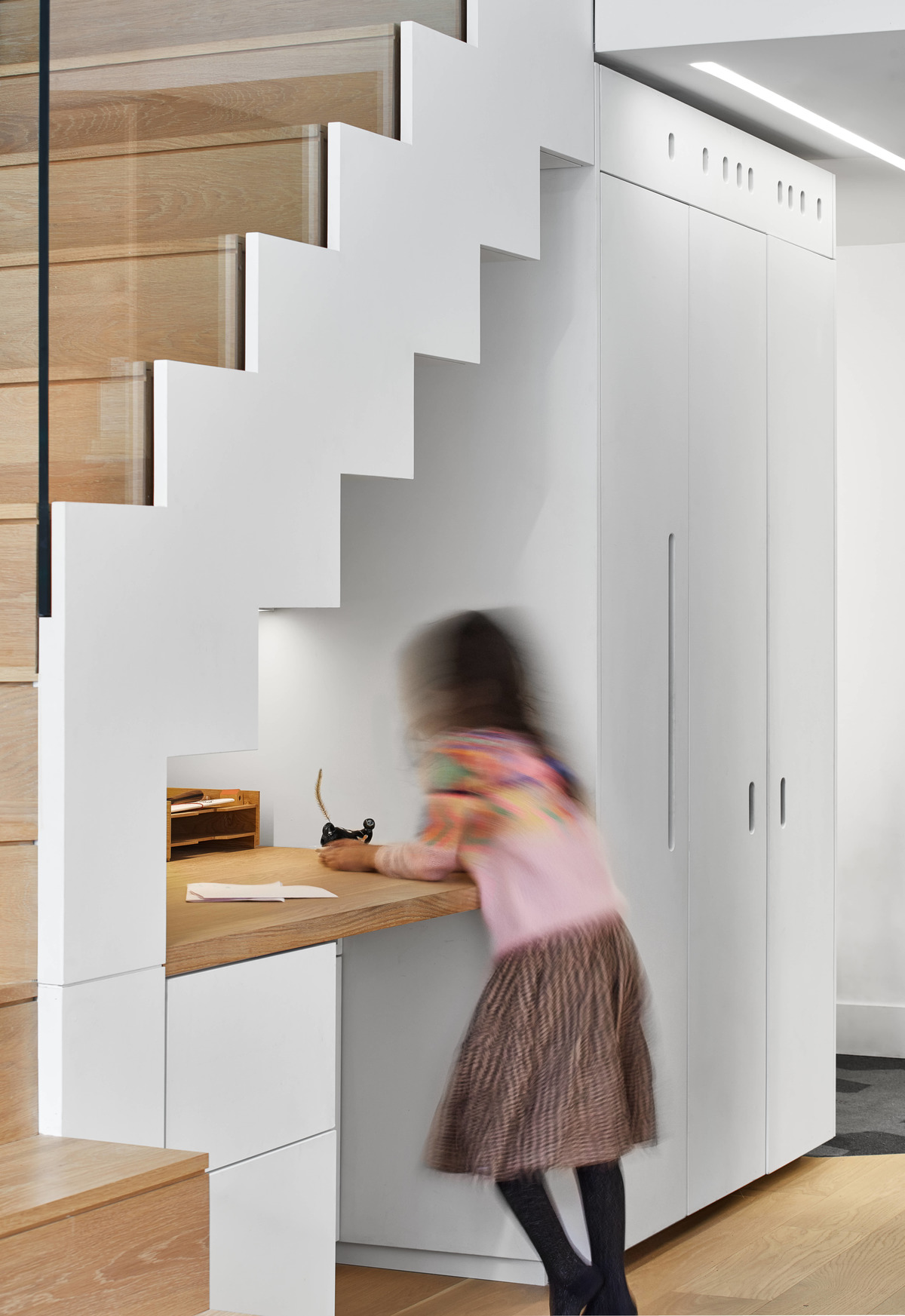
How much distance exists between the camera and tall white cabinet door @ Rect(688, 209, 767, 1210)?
3881 mm

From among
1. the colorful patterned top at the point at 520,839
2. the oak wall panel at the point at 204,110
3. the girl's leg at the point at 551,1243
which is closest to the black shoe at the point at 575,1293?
the girl's leg at the point at 551,1243

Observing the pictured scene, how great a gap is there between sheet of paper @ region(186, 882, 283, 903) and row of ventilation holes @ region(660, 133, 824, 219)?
2009 millimetres

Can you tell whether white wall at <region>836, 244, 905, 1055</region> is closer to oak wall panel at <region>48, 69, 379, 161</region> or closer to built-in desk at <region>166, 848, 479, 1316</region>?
oak wall panel at <region>48, 69, 379, 161</region>

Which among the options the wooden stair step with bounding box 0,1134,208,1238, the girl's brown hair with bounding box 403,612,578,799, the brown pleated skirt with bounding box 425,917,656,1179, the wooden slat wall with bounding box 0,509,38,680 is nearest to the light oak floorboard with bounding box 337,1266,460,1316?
the brown pleated skirt with bounding box 425,917,656,1179

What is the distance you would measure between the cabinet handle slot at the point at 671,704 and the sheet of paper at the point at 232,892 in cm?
123

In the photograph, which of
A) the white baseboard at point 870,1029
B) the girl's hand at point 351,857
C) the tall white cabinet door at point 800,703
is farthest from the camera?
the white baseboard at point 870,1029

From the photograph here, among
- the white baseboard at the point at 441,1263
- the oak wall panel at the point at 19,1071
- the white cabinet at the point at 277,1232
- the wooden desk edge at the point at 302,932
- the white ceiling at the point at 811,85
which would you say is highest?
the white ceiling at the point at 811,85

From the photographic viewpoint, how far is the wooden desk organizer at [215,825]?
3.47m

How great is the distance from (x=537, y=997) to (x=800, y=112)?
2307mm

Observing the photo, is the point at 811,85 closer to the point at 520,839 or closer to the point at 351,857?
the point at 520,839

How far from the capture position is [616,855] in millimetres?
3568

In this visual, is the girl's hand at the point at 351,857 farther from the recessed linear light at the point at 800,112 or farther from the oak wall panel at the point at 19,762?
the recessed linear light at the point at 800,112

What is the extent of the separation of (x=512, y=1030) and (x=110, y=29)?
5.93ft

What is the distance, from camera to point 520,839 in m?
3.01
